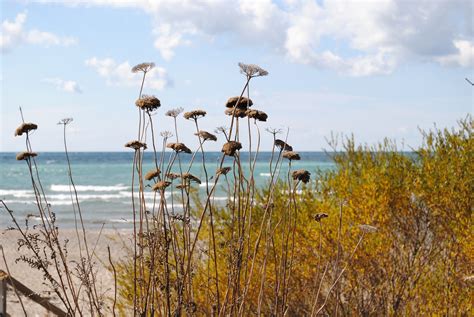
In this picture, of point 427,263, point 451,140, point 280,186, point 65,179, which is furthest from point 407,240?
A: point 65,179

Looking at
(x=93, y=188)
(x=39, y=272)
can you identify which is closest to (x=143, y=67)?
(x=39, y=272)

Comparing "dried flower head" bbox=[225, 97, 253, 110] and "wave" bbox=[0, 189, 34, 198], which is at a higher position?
"dried flower head" bbox=[225, 97, 253, 110]

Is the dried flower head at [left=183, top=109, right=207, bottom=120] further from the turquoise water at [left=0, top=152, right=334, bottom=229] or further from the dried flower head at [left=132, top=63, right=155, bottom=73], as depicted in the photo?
the turquoise water at [left=0, top=152, right=334, bottom=229]

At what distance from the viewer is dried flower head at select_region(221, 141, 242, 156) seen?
8.92 ft

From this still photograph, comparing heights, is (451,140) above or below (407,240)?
above

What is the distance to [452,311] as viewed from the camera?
507cm

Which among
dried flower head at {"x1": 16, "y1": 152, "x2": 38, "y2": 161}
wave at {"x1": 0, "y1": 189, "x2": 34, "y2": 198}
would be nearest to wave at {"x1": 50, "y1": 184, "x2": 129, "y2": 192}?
wave at {"x1": 0, "y1": 189, "x2": 34, "y2": 198}

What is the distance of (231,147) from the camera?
275cm

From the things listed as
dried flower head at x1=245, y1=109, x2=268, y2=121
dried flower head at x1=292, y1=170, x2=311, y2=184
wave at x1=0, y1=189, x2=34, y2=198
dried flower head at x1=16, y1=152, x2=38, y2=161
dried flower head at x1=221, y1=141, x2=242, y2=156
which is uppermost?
dried flower head at x1=245, y1=109, x2=268, y2=121

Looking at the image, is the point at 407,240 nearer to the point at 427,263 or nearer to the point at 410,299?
the point at 427,263

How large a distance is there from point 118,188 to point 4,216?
63.0 feet

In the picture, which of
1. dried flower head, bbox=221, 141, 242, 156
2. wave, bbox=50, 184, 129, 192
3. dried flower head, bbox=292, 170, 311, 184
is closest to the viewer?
dried flower head, bbox=221, 141, 242, 156

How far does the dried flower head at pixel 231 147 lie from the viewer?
2719mm

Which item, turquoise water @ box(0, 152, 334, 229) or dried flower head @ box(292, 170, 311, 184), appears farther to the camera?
turquoise water @ box(0, 152, 334, 229)
